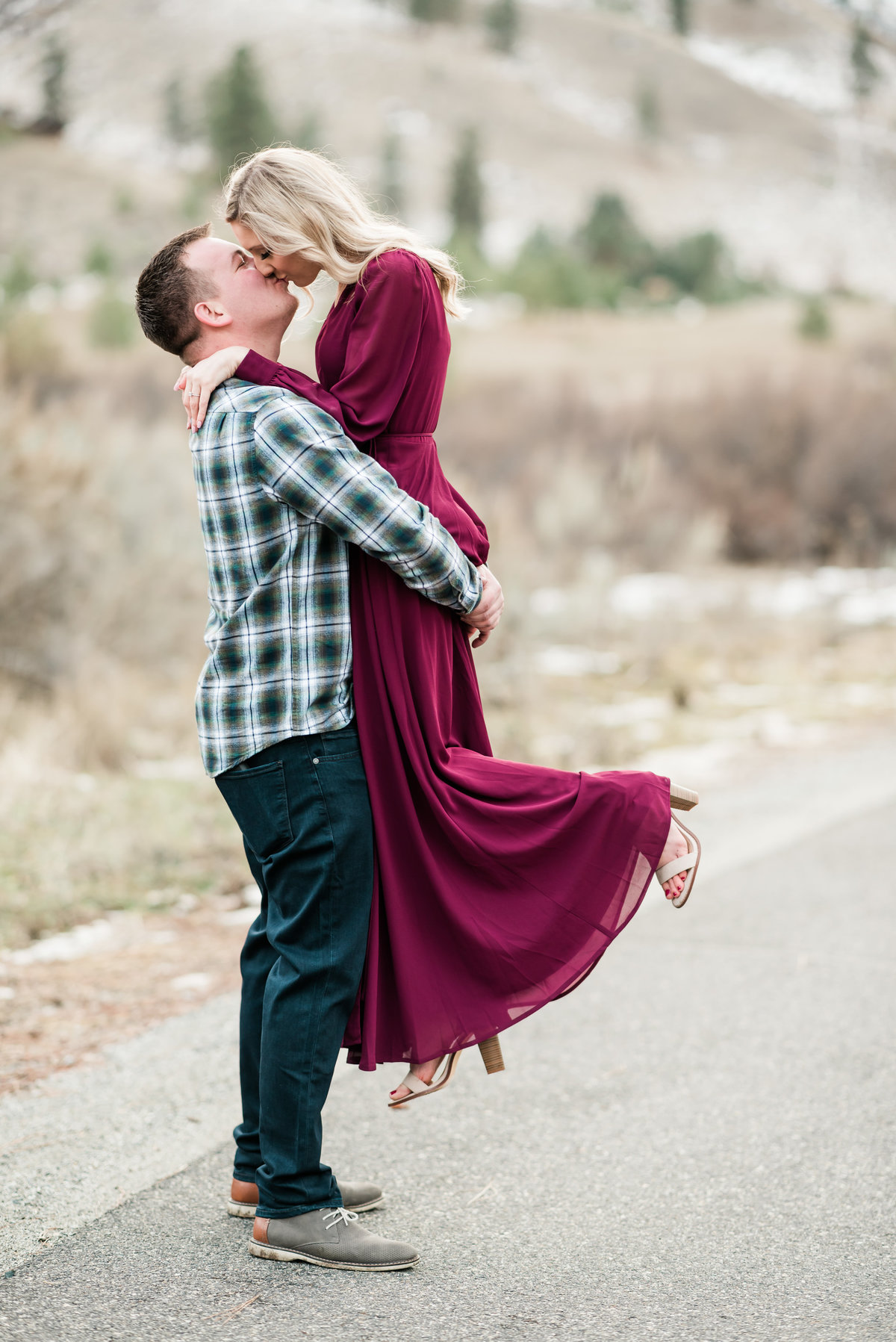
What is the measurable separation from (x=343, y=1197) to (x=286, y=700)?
1.16 metres

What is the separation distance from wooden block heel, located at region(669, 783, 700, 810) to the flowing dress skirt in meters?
0.02

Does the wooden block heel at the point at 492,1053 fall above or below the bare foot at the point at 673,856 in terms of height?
below

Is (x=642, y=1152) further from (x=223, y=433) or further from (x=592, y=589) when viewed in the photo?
(x=592, y=589)

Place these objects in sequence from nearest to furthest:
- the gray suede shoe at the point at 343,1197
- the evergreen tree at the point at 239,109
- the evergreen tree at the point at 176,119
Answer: the gray suede shoe at the point at 343,1197, the evergreen tree at the point at 239,109, the evergreen tree at the point at 176,119

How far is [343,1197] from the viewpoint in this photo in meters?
3.14

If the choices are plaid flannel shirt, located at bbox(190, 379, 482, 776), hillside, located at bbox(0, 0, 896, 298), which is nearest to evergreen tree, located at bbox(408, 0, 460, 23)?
hillside, located at bbox(0, 0, 896, 298)

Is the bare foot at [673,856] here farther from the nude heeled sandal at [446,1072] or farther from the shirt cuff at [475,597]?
the shirt cuff at [475,597]

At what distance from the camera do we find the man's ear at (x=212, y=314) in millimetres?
2812

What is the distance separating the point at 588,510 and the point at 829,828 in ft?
36.4

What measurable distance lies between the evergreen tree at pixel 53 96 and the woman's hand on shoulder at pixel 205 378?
116865 millimetres

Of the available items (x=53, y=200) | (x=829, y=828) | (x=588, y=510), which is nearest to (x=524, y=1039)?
(x=829, y=828)

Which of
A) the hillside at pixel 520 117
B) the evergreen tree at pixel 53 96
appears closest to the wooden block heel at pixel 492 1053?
the evergreen tree at pixel 53 96

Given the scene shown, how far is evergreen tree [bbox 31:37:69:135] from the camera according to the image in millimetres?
111188

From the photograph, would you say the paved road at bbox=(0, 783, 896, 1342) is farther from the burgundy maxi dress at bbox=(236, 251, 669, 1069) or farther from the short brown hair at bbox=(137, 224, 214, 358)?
the short brown hair at bbox=(137, 224, 214, 358)
